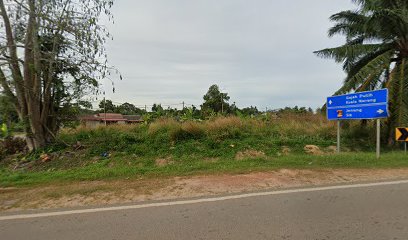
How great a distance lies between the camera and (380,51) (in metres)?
15.9

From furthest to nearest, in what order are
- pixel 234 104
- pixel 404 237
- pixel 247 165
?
1. pixel 234 104
2. pixel 247 165
3. pixel 404 237

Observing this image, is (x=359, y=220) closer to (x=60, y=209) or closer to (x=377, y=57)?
(x=60, y=209)

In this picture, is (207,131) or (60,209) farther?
(207,131)

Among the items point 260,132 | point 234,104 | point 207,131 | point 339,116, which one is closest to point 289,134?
point 260,132

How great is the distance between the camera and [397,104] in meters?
13.9

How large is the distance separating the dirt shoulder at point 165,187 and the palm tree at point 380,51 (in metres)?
6.52

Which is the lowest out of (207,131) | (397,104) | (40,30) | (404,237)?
(404,237)

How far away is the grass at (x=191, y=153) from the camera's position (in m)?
8.94

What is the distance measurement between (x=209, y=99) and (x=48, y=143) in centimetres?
3608

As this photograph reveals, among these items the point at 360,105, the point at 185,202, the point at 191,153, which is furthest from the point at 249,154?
the point at 185,202

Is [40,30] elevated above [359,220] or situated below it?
above

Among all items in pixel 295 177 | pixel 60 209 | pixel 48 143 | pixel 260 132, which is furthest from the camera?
pixel 260 132

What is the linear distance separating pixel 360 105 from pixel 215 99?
115ft

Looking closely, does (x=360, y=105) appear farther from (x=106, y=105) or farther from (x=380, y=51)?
(x=106, y=105)
